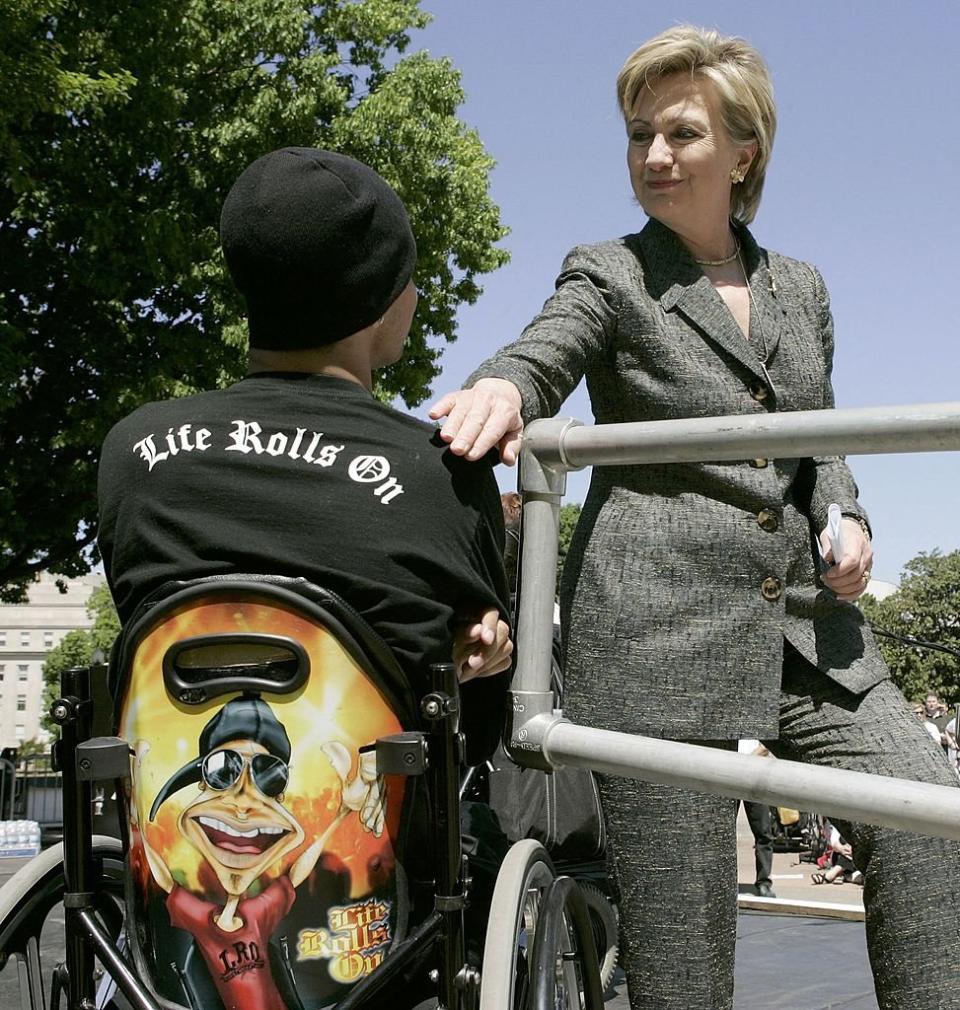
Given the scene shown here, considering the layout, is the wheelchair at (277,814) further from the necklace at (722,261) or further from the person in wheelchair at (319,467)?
the necklace at (722,261)

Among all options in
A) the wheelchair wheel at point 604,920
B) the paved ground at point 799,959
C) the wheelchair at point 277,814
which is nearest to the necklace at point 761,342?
the wheelchair at point 277,814

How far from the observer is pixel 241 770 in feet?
5.45

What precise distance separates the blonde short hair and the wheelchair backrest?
1.16 meters

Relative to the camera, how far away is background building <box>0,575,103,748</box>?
107688mm

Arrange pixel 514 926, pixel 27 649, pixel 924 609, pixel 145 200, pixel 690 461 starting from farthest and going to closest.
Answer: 1. pixel 27 649
2. pixel 924 609
3. pixel 145 200
4. pixel 690 461
5. pixel 514 926

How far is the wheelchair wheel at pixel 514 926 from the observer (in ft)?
5.53

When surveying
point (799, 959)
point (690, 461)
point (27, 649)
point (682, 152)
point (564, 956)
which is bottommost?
point (799, 959)

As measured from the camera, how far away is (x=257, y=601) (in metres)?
1.68

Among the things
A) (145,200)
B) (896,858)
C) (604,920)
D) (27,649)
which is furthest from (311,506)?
(27,649)

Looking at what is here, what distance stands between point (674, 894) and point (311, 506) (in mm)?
825

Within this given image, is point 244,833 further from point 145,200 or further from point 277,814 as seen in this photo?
point 145,200

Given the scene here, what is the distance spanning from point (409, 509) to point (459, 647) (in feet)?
0.75

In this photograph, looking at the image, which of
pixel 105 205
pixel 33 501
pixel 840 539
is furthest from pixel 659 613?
pixel 33 501

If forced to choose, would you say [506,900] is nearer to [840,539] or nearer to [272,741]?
[272,741]
